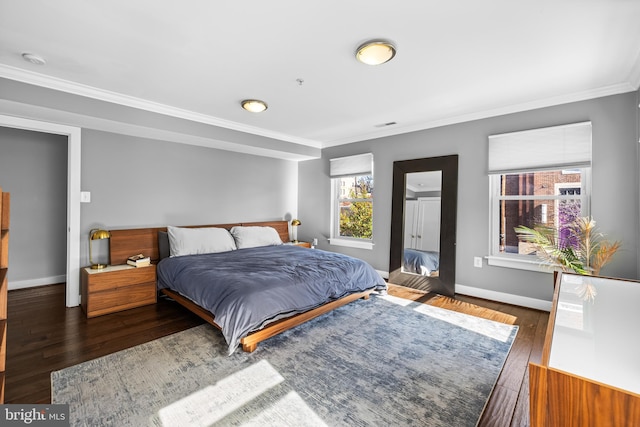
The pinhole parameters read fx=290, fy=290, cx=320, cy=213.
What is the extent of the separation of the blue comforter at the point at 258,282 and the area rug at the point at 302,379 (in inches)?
11.6

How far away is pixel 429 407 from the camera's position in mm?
1811

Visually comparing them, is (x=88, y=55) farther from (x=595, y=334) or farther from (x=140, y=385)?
(x=595, y=334)

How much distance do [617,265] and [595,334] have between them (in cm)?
277

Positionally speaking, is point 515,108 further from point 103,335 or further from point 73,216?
point 73,216

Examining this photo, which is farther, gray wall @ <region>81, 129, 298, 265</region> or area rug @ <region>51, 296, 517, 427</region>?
gray wall @ <region>81, 129, 298, 265</region>

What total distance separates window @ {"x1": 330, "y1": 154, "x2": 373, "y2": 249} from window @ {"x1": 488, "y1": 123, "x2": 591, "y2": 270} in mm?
1893

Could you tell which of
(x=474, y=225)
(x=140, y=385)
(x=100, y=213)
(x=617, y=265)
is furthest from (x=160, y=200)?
(x=617, y=265)

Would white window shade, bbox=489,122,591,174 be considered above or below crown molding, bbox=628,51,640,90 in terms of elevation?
below

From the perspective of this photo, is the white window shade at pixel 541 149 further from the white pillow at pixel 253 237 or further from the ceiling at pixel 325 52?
the white pillow at pixel 253 237

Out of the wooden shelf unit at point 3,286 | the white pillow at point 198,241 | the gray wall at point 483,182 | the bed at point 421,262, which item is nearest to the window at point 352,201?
the gray wall at point 483,182

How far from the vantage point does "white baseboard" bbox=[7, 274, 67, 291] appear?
3.98 m

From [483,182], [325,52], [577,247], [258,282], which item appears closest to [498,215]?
[483,182]

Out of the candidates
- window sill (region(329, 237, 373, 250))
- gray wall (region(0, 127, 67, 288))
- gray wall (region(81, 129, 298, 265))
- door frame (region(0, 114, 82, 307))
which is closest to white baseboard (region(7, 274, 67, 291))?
gray wall (region(0, 127, 67, 288))

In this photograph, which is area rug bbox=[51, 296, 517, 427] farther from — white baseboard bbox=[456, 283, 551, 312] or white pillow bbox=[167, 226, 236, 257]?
white pillow bbox=[167, 226, 236, 257]
